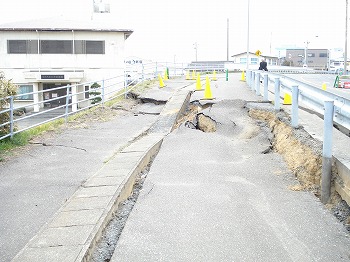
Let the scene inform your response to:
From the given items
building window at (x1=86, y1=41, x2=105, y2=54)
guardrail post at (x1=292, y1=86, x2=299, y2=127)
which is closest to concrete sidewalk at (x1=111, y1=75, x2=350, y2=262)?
guardrail post at (x1=292, y1=86, x2=299, y2=127)

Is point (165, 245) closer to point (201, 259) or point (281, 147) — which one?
point (201, 259)

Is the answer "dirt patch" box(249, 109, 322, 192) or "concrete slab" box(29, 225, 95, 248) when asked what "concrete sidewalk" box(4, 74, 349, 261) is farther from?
"dirt patch" box(249, 109, 322, 192)

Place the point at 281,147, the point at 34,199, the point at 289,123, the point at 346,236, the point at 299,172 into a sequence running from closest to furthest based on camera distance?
1. the point at 346,236
2. the point at 34,199
3. the point at 299,172
4. the point at 281,147
5. the point at 289,123

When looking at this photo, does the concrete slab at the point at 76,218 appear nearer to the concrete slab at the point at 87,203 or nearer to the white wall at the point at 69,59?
the concrete slab at the point at 87,203

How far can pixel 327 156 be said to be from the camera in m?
6.36

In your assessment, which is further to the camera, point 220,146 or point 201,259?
point 220,146

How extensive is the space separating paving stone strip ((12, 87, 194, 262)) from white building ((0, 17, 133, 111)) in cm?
2702

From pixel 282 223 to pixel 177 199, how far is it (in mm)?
1492

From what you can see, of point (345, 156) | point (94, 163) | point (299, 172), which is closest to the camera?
point (345, 156)

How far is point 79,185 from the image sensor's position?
21.8 feet

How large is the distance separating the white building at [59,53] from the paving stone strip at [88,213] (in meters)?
27.0

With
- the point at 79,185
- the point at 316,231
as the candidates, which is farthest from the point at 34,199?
the point at 316,231

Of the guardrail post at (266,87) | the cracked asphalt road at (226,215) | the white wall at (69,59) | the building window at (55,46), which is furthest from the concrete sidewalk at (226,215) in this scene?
the building window at (55,46)

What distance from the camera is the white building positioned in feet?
112
